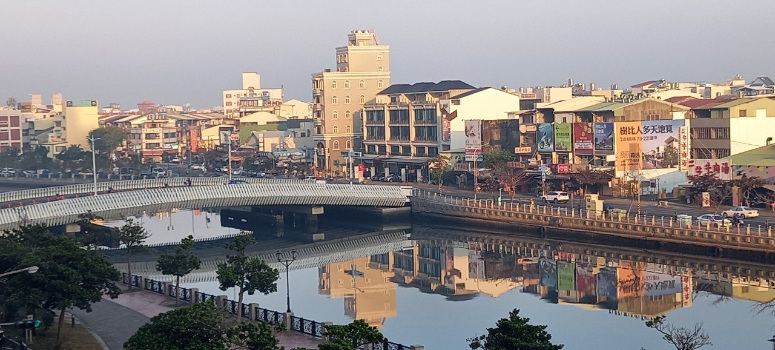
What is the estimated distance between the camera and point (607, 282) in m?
41.1

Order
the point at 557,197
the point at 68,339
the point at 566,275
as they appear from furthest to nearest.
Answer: the point at 557,197
the point at 566,275
the point at 68,339

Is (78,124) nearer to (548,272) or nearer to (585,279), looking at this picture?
(548,272)

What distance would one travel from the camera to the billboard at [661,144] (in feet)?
196

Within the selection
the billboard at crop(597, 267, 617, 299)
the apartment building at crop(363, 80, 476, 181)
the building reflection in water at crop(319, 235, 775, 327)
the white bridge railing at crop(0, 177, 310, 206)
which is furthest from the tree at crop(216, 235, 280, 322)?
the apartment building at crop(363, 80, 476, 181)

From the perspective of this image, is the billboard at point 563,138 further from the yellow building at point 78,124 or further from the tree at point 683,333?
the yellow building at point 78,124

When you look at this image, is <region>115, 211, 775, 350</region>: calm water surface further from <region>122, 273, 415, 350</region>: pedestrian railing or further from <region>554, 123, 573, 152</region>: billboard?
<region>554, 123, 573, 152</region>: billboard

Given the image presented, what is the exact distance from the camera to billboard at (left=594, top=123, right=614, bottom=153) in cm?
6147

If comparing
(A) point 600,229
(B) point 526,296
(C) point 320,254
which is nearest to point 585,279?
(B) point 526,296

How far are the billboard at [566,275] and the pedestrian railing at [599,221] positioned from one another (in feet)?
12.7

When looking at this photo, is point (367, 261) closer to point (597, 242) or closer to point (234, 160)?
point (597, 242)

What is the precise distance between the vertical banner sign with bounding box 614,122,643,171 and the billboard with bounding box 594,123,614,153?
0.31 m

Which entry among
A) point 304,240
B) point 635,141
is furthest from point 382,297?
point 635,141

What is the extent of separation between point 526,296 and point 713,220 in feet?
34.6

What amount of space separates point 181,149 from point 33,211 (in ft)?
205
